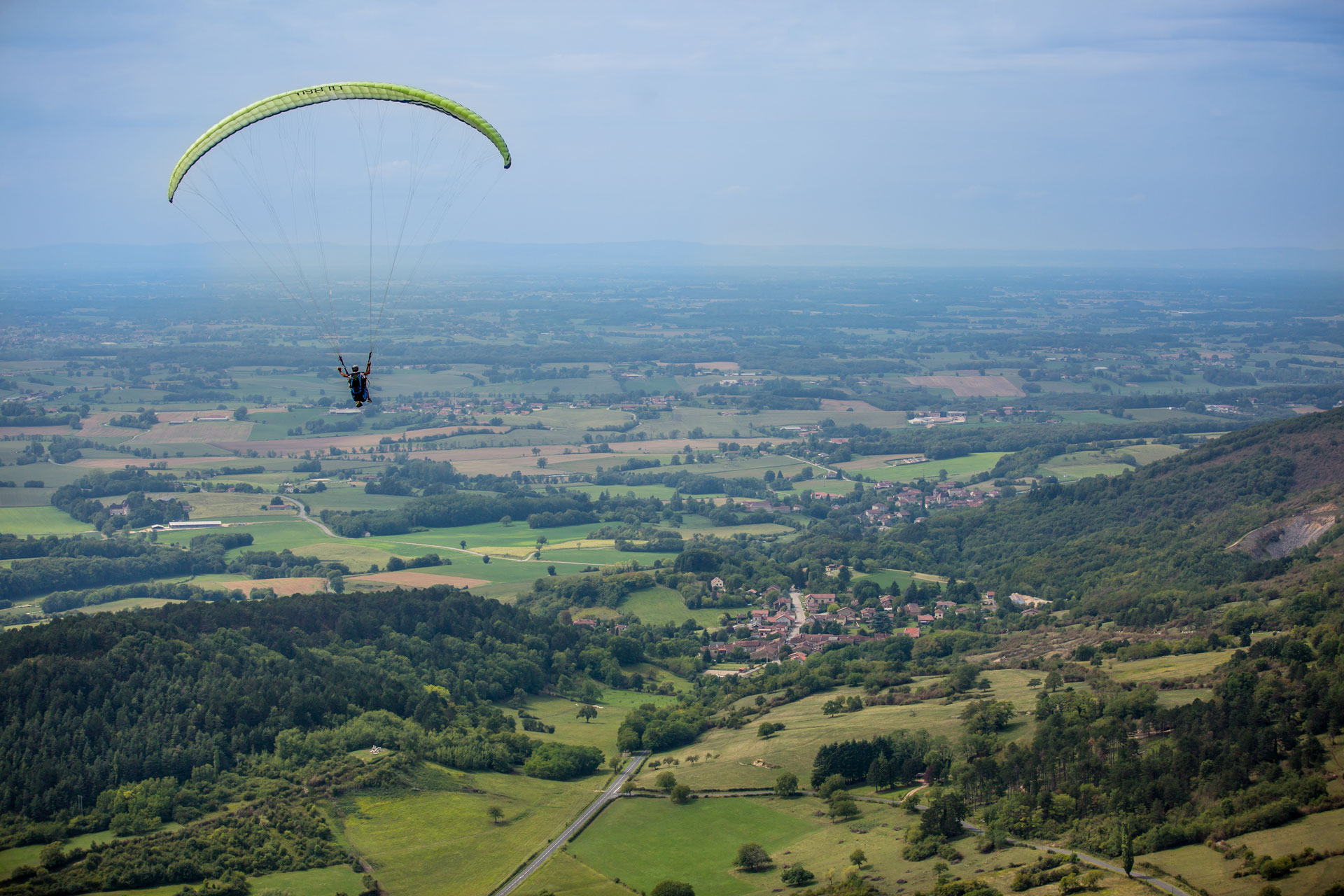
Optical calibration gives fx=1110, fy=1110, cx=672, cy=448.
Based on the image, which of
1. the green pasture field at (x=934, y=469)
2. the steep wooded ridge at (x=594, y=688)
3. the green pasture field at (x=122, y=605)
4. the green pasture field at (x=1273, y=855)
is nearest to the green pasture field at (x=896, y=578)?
the steep wooded ridge at (x=594, y=688)

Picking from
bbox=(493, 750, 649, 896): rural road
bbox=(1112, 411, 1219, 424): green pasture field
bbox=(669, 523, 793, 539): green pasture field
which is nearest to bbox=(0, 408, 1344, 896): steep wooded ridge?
bbox=(493, 750, 649, 896): rural road

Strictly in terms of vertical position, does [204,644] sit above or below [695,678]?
above

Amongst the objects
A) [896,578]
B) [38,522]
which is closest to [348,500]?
[38,522]

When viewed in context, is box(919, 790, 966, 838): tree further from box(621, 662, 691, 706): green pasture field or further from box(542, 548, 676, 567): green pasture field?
box(542, 548, 676, 567): green pasture field

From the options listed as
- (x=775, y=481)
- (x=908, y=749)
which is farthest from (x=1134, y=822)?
(x=775, y=481)

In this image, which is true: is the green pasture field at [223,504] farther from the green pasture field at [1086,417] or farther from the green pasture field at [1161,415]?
the green pasture field at [1161,415]

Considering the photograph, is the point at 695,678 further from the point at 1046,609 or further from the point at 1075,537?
the point at 1075,537
